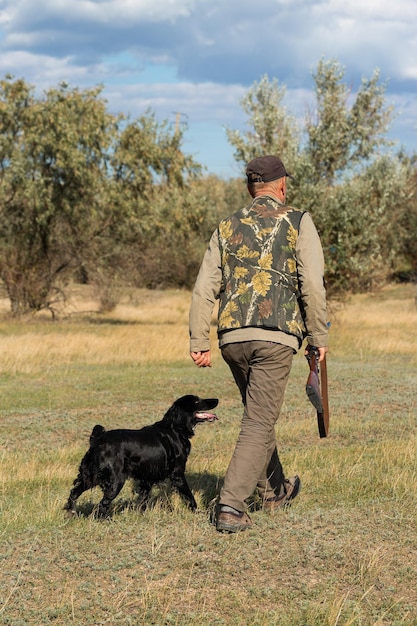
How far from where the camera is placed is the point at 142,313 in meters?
30.1

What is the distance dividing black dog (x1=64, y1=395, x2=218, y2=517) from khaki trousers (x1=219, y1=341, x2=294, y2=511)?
0.67 m


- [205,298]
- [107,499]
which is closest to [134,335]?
[107,499]

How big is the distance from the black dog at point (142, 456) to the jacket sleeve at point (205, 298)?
2.65ft

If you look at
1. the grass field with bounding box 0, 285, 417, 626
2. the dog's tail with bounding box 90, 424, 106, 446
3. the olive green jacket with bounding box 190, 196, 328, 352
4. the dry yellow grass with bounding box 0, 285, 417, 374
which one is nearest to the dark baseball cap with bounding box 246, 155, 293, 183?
the olive green jacket with bounding box 190, 196, 328, 352

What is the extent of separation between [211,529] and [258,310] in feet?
4.63

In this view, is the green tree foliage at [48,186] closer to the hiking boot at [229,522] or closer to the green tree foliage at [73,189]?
the green tree foliage at [73,189]

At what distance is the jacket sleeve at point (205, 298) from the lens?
509cm

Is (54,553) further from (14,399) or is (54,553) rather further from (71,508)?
(14,399)

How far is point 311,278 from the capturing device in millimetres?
4988

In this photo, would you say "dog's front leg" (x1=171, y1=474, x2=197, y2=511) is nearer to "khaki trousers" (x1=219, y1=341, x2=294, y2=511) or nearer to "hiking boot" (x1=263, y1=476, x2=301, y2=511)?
"hiking boot" (x1=263, y1=476, x2=301, y2=511)

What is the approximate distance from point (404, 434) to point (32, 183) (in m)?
16.5

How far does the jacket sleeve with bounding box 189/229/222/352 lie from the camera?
5090 mm

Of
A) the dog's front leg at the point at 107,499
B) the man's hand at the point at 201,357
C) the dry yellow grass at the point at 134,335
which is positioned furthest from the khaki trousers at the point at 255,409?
the dry yellow grass at the point at 134,335

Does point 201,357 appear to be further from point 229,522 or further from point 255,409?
point 229,522
